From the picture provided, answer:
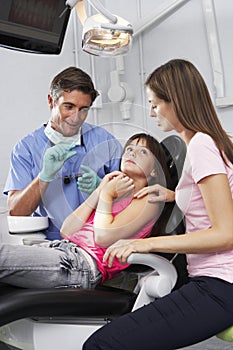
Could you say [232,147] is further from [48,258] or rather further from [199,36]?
[199,36]

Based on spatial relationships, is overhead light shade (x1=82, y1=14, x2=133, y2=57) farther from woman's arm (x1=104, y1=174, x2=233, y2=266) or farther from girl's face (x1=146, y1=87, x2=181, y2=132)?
woman's arm (x1=104, y1=174, x2=233, y2=266)

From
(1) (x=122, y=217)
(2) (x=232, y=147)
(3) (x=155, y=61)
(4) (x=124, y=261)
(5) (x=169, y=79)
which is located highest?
(3) (x=155, y=61)

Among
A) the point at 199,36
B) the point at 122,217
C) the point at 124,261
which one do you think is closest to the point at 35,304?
the point at 124,261

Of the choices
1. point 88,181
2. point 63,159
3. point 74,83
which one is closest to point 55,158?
point 63,159

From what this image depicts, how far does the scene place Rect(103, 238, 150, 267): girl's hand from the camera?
1560 millimetres

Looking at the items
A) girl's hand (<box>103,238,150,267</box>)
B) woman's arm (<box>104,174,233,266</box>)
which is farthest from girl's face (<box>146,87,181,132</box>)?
girl's hand (<box>103,238,150,267</box>)

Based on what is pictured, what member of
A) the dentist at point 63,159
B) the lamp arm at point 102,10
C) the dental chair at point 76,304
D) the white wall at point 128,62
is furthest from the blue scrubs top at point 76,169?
the white wall at point 128,62

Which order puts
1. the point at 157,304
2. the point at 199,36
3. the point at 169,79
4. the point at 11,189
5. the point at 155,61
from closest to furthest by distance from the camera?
the point at 157,304
the point at 169,79
the point at 11,189
the point at 199,36
the point at 155,61

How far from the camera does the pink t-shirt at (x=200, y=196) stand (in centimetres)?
151

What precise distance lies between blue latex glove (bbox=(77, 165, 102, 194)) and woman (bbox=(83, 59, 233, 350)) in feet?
0.99

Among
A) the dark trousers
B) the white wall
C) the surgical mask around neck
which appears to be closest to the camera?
the dark trousers

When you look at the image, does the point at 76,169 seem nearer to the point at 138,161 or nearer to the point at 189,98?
the point at 138,161

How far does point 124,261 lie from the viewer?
1.56m

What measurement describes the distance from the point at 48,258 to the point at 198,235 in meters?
0.43
